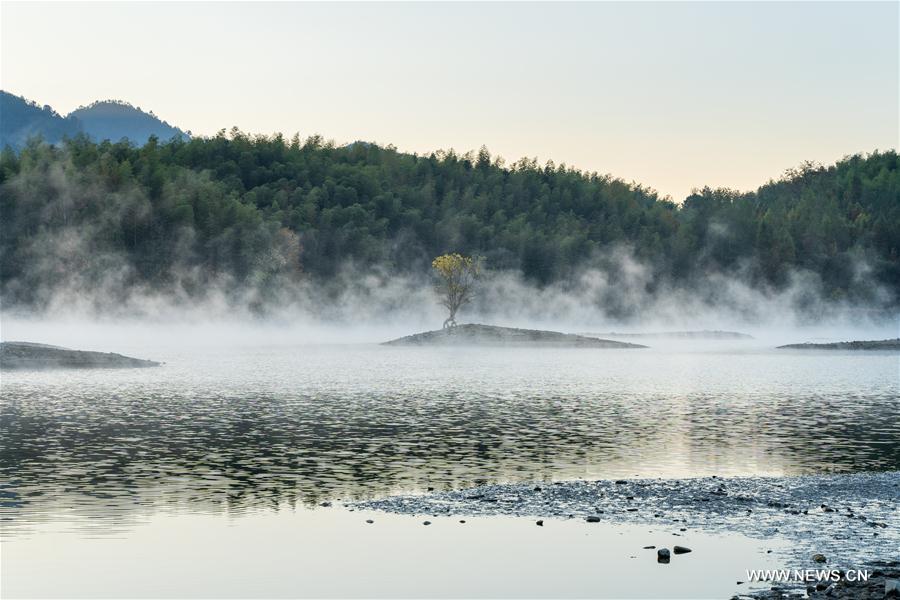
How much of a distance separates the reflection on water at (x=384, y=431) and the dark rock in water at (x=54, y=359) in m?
6.65

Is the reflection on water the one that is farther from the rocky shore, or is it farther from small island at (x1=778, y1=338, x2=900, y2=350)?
small island at (x1=778, y1=338, x2=900, y2=350)

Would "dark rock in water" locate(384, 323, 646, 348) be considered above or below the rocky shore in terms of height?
above

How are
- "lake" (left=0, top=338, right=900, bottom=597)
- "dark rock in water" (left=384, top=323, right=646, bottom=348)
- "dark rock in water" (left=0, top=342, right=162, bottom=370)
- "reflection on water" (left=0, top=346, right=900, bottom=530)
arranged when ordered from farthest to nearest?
"dark rock in water" (left=384, top=323, right=646, bottom=348) < "dark rock in water" (left=0, top=342, right=162, bottom=370) < "reflection on water" (left=0, top=346, right=900, bottom=530) < "lake" (left=0, top=338, right=900, bottom=597)

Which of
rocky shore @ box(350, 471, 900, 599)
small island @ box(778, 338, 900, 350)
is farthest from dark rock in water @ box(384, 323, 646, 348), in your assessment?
rocky shore @ box(350, 471, 900, 599)

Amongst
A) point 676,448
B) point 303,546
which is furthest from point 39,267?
point 303,546

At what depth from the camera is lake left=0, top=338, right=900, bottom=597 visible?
23609mm

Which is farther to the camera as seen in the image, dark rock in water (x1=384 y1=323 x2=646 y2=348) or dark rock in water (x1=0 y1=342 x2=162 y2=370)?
dark rock in water (x1=384 y1=323 x2=646 y2=348)

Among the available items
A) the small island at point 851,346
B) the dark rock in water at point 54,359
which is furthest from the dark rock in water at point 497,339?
the dark rock in water at point 54,359

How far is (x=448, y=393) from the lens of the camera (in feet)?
232

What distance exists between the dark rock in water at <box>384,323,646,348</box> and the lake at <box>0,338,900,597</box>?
67445mm

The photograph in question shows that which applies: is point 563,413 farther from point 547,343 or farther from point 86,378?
point 547,343

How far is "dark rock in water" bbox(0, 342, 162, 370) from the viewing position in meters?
93.1

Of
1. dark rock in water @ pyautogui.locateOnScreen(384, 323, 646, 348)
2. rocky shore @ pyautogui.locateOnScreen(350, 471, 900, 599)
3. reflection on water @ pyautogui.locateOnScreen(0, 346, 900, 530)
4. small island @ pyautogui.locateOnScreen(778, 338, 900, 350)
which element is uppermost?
dark rock in water @ pyautogui.locateOnScreen(384, 323, 646, 348)

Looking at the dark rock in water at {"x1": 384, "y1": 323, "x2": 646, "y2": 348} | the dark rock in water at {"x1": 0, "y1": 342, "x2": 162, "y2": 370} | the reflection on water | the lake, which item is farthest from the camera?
the dark rock in water at {"x1": 384, "y1": 323, "x2": 646, "y2": 348}
